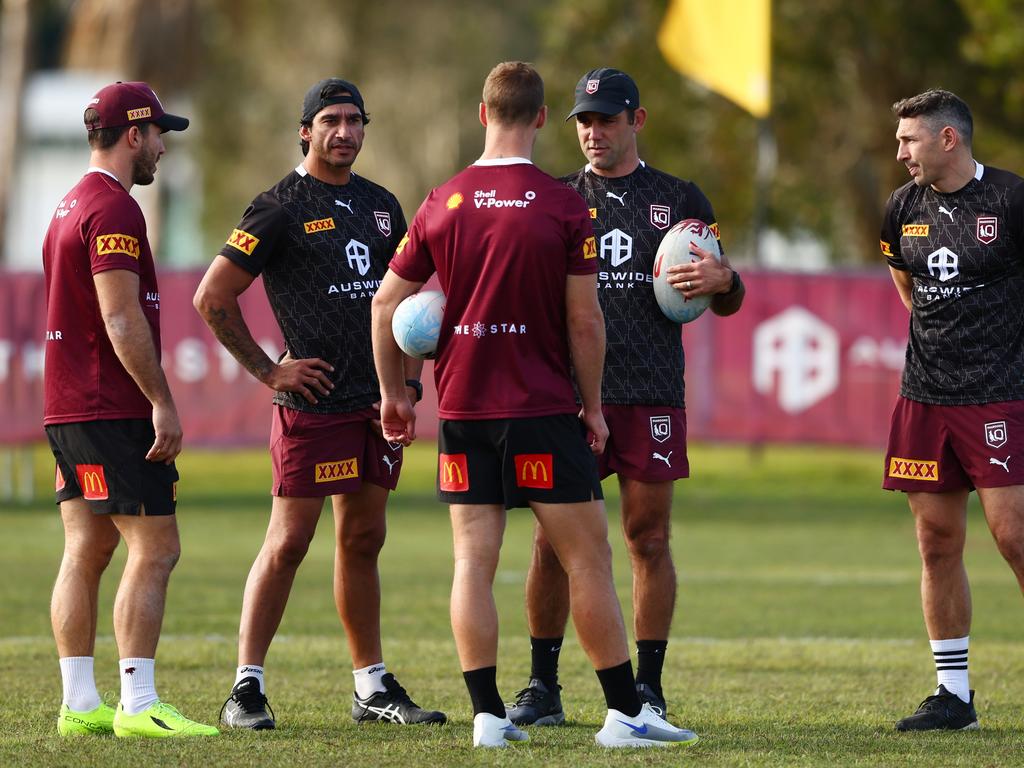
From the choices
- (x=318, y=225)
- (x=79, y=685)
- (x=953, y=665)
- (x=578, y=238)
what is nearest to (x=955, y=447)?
(x=953, y=665)

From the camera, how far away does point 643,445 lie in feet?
25.2

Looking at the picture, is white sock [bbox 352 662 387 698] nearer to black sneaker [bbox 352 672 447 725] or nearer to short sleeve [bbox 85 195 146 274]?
black sneaker [bbox 352 672 447 725]

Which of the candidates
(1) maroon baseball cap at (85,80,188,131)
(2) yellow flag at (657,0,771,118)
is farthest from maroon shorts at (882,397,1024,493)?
(2) yellow flag at (657,0,771,118)

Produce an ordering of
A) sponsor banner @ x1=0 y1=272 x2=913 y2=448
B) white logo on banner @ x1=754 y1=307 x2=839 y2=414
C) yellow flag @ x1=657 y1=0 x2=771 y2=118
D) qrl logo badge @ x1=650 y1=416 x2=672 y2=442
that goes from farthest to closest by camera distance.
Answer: yellow flag @ x1=657 y1=0 x2=771 y2=118 < white logo on banner @ x1=754 y1=307 x2=839 y2=414 < sponsor banner @ x1=0 y1=272 x2=913 y2=448 < qrl logo badge @ x1=650 y1=416 x2=672 y2=442

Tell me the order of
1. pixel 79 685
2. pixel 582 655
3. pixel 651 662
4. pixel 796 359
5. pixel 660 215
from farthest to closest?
1. pixel 796 359
2. pixel 582 655
3. pixel 660 215
4. pixel 651 662
5. pixel 79 685

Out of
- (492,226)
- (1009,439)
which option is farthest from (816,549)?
(492,226)

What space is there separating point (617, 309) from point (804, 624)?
4184 millimetres

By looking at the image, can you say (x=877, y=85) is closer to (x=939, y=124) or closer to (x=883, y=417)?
(x=883, y=417)

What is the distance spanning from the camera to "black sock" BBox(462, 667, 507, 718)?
6.71 meters

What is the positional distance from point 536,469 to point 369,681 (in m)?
1.59

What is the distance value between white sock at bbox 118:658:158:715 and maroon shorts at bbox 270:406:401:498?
97 centimetres

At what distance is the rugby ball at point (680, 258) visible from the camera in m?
7.52

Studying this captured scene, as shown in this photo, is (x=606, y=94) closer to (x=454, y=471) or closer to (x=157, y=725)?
(x=454, y=471)

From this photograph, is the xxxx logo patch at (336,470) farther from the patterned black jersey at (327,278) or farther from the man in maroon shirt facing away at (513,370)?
Answer: the man in maroon shirt facing away at (513,370)
